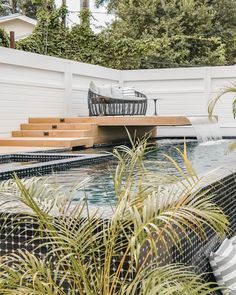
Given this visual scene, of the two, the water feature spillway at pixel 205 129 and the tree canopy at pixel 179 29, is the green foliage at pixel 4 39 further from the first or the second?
the water feature spillway at pixel 205 129

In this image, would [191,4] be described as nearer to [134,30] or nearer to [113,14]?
[134,30]

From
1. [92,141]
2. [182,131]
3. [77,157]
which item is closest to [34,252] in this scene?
[77,157]

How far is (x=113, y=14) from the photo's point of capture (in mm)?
19719

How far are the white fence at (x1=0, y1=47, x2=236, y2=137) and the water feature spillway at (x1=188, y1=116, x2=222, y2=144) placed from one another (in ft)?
2.34

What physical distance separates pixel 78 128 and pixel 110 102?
1.12 m

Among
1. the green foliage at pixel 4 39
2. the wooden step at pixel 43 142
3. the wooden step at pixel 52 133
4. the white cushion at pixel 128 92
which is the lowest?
the wooden step at pixel 43 142

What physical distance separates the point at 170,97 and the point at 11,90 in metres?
4.30

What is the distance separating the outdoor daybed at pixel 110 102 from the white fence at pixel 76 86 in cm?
62

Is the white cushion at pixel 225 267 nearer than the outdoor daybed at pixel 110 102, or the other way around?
the white cushion at pixel 225 267

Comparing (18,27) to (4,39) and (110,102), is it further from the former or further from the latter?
(110,102)

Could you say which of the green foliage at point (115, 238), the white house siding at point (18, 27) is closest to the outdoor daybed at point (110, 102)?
the green foliage at point (115, 238)

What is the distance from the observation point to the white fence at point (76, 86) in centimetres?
829

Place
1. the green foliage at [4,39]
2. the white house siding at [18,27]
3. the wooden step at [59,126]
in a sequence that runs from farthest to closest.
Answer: the white house siding at [18,27] → the green foliage at [4,39] → the wooden step at [59,126]

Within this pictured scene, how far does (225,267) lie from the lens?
100 inches
